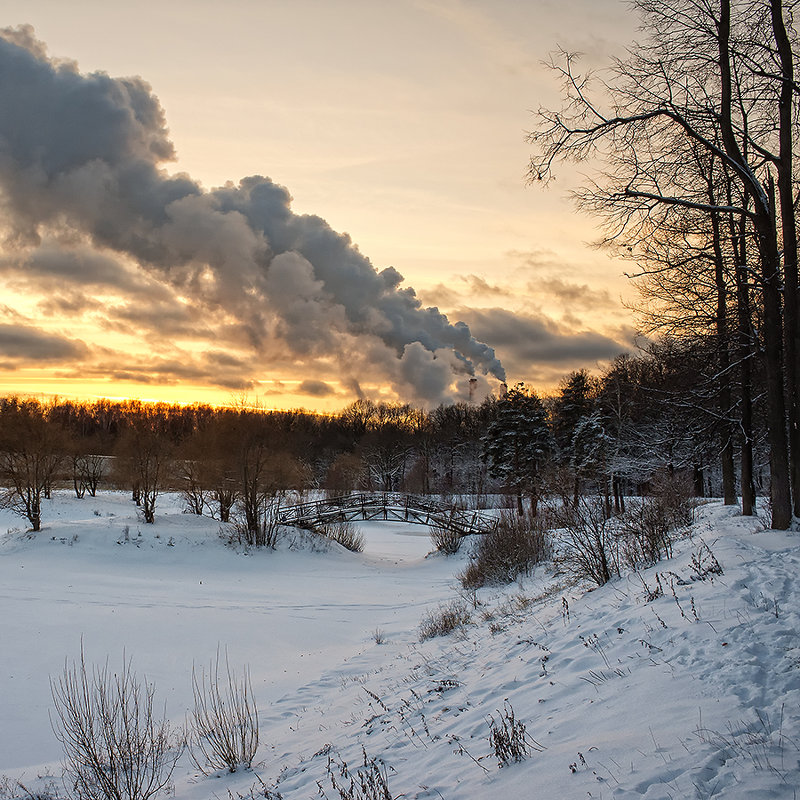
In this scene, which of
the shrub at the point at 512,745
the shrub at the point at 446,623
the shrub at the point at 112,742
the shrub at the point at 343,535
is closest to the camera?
the shrub at the point at 512,745

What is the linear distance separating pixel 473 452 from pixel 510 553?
5245 cm

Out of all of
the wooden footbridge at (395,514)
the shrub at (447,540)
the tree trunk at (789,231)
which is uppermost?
the tree trunk at (789,231)

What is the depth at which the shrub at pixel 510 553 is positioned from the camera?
17844 millimetres

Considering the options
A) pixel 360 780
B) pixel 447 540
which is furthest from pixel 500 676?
pixel 447 540

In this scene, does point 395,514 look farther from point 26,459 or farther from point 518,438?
point 26,459

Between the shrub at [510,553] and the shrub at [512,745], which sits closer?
the shrub at [512,745]

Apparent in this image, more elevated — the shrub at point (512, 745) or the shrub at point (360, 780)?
the shrub at point (512, 745)

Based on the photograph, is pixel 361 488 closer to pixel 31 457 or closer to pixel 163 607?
pixel 31 457

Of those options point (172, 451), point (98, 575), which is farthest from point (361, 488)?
point (98, 575)

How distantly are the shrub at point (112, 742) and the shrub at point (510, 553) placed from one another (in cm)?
1024

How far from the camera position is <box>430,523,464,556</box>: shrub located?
32750 millimetres

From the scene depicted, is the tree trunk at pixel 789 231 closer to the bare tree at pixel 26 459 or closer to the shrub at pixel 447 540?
the shrub at pixel 447 540

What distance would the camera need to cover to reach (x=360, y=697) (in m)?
9.88

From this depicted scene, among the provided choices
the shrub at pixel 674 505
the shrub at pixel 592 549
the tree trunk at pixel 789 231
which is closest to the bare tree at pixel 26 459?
the shrub at pixel 592 549
